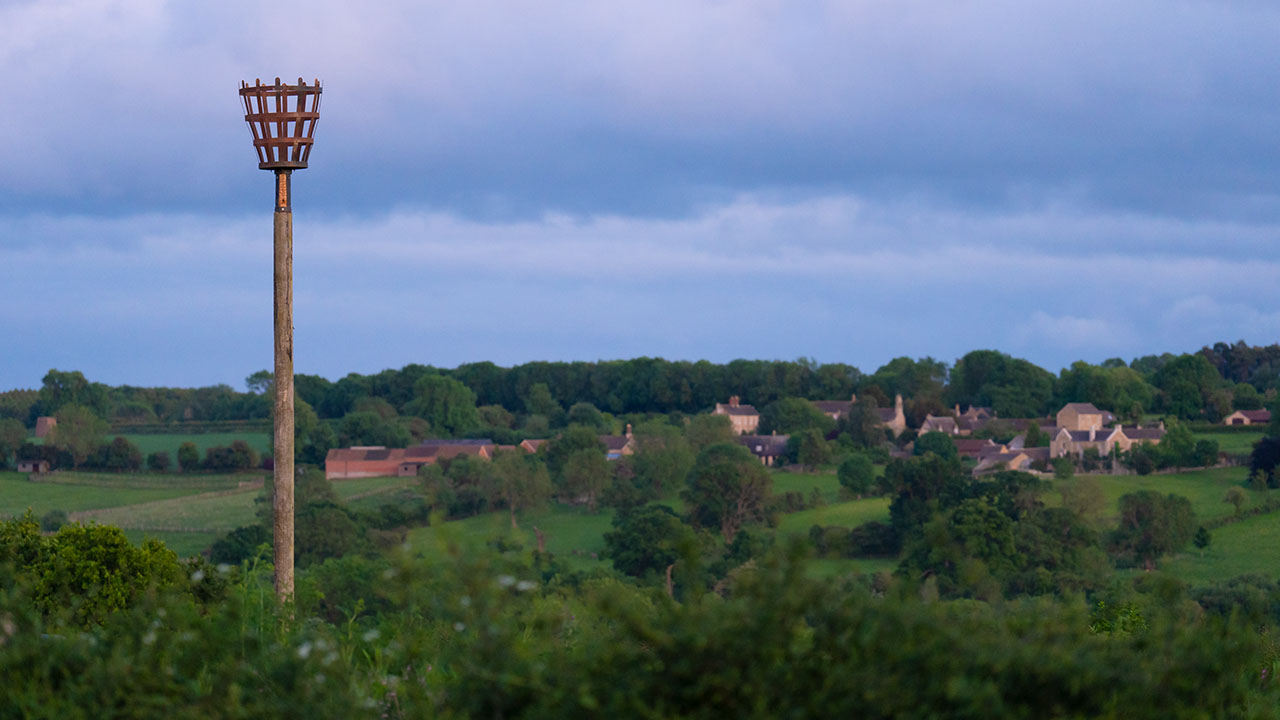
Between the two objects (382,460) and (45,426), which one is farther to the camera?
(382,460)

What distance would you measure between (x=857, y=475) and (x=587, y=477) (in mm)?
16667

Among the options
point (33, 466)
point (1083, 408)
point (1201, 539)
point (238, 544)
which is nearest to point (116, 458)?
point (33, 466)

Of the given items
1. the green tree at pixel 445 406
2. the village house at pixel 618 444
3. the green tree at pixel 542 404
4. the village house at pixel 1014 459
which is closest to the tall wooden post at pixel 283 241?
the village house at pixel 1014 459

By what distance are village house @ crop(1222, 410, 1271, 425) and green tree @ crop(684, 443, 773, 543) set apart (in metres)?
47.2

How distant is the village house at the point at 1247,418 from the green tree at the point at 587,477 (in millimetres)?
52562

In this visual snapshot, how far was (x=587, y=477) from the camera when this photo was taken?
228ft

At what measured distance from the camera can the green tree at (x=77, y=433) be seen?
78750 mm

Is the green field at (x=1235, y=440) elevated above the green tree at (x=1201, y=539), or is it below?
above

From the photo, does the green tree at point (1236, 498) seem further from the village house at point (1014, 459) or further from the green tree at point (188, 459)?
the green tree at point (188, 459)

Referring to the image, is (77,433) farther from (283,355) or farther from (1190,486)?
(283,355)

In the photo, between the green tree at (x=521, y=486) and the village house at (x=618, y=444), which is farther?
the village house at (x=618, y=444)

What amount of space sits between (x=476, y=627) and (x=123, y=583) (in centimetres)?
1045

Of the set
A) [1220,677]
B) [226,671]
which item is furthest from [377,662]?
[1220,677]

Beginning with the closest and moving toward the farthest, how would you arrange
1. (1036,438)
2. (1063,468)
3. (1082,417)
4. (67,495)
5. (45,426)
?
(67,495) → (1063,468) → (45,426) → (1036,438) → (1082,417)
